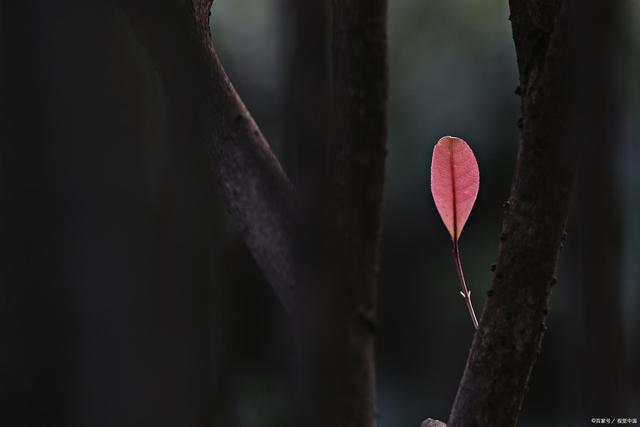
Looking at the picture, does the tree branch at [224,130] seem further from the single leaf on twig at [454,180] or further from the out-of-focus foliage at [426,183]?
the out-of-focus foliage at [426,183]

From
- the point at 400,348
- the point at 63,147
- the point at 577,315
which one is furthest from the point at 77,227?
the point at 400,348

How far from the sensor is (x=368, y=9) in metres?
0.58

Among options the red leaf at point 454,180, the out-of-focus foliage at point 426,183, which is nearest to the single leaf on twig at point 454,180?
the red leaf at point 454,180

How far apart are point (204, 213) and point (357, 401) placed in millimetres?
168

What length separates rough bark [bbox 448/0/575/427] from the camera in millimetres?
623

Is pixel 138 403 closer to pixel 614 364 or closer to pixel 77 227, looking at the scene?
pixel 77 227

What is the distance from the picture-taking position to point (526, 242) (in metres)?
0.65

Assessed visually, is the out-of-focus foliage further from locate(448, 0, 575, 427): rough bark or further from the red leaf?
locate(448, 0, 575, 427): rough bark

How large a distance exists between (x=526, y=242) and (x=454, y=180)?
23 centimetres

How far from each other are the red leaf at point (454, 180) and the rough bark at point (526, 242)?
0.19 m

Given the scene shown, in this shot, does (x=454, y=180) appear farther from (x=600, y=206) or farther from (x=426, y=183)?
(x=426, y=183)

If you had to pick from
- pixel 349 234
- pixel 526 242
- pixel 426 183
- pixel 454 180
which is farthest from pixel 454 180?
pixel 426 183

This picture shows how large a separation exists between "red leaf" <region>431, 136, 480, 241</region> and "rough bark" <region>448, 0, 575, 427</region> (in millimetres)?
194

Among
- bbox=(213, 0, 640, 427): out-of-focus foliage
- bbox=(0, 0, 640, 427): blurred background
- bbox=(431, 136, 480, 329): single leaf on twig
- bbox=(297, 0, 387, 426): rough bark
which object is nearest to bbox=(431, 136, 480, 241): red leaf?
bbox=(431, 136, 480, 329): single leaf on twig
